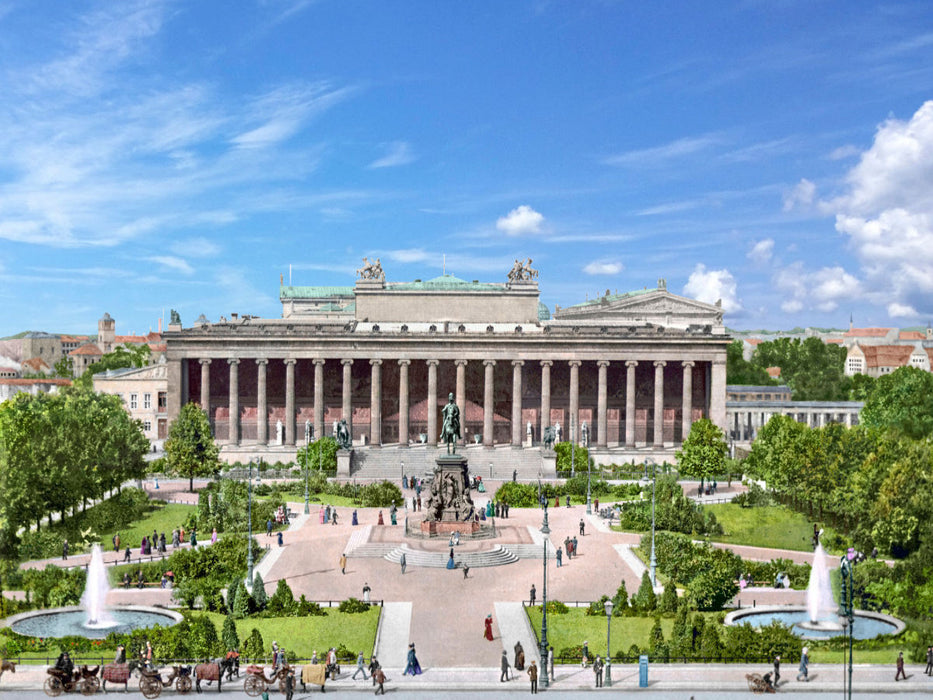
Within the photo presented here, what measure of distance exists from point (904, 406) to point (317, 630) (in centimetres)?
8309

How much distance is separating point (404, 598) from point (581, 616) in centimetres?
858

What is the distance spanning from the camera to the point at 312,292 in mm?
Answer: 127188

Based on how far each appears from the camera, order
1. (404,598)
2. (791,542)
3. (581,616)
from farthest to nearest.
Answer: (791,542) < (404,598) < (581,616)

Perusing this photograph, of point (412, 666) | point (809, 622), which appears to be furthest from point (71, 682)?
point (809, 622)

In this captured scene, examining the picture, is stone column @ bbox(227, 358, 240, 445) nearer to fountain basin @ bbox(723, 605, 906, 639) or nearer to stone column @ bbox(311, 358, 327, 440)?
stone column @ bbox(311, 358, 327, 440)

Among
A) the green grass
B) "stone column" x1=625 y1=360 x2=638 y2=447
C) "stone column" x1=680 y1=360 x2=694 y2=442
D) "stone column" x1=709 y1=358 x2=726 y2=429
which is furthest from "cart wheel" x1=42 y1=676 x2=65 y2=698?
"stone column" x1=709 y1=358 x2=726 y2=429

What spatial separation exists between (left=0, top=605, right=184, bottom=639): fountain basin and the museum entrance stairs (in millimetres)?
43968

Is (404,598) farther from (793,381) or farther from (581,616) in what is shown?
(793,381)

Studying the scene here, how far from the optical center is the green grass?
119 feet

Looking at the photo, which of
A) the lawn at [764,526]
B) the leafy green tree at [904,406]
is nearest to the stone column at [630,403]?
the leafy green tree at [904,406]

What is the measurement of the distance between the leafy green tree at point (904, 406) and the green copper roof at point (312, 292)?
67540 millimetres

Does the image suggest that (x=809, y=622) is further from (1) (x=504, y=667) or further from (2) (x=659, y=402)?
(2) (x=659, y=402)

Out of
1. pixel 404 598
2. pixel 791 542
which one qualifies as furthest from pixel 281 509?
pixel 791 542

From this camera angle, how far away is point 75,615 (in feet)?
135
